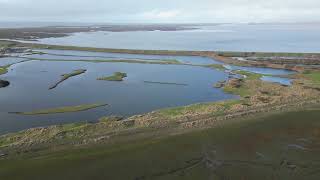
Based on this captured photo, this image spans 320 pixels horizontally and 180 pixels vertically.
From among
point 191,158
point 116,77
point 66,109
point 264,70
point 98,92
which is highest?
point 264,70

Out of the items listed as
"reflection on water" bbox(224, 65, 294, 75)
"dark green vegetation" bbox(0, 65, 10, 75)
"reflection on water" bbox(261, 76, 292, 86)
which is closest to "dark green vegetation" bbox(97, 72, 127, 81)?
"dark green vegetation" bbox(0, 65, 10, 75)

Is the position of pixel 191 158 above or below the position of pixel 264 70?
below

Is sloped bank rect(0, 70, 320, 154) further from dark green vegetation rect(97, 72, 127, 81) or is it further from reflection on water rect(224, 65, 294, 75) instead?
dark green vegetation rect(97, 72, 127, 81)

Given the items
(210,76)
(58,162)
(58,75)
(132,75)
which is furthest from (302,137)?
(58,75)

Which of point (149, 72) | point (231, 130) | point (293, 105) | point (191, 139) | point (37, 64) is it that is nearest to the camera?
point (191, 139)

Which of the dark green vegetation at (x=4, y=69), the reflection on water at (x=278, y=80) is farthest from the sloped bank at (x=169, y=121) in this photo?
the dark green vegetation at (x=4, y=69)

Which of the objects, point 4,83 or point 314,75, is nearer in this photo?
point 4,83

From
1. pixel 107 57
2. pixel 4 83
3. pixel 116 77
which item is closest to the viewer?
pixel 4 83

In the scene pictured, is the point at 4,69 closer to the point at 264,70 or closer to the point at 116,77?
the point at 116,77

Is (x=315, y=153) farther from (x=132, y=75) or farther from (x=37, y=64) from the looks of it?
(x=37, y=64)

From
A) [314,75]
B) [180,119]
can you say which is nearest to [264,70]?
[314,75]
